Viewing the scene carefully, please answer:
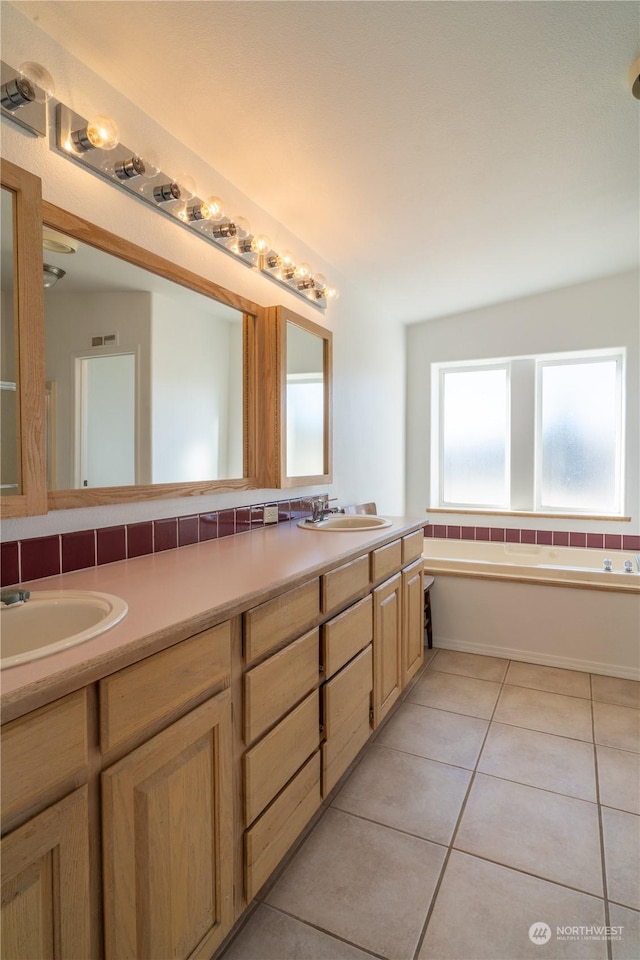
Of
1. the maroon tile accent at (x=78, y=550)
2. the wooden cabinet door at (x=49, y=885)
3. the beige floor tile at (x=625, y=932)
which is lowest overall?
the beige floor tile at (x=625, y=932)

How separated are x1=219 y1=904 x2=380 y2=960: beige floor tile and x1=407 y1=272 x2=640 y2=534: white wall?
10.3 feet

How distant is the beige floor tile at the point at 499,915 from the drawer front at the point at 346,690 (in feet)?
1.67

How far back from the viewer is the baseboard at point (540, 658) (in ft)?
8.71

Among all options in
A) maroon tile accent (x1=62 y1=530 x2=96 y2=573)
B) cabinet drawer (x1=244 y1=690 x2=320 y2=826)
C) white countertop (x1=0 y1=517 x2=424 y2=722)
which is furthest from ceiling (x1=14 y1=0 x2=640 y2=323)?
cabinet drawer (x1=244 y1=690 x2=320 y2=826)

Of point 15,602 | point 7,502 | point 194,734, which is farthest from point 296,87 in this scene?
point 194,734

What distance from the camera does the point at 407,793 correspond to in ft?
5.75

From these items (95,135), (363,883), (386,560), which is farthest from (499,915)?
(95,135)

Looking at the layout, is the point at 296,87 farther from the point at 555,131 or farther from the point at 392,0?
the point at 555,131

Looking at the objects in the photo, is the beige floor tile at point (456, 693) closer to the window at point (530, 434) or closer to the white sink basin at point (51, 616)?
the window at point (530, 434)

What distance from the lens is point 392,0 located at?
49.3 inches

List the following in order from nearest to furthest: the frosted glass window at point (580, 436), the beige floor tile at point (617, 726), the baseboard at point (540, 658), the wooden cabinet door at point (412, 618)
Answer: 1. the beige floor tile at point (617, 726)
2. the wooden cabinet door at point (412, 618)
3. the baseboard at point (540, 658)
4. the frosted glass window at point (580, 436)

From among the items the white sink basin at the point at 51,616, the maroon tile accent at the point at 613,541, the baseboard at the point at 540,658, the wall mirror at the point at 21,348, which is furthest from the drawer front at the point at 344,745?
the maroon tile accent at the point at 613,541

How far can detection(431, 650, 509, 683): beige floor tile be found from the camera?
2707 millimetres

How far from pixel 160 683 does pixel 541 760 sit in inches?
68.5
